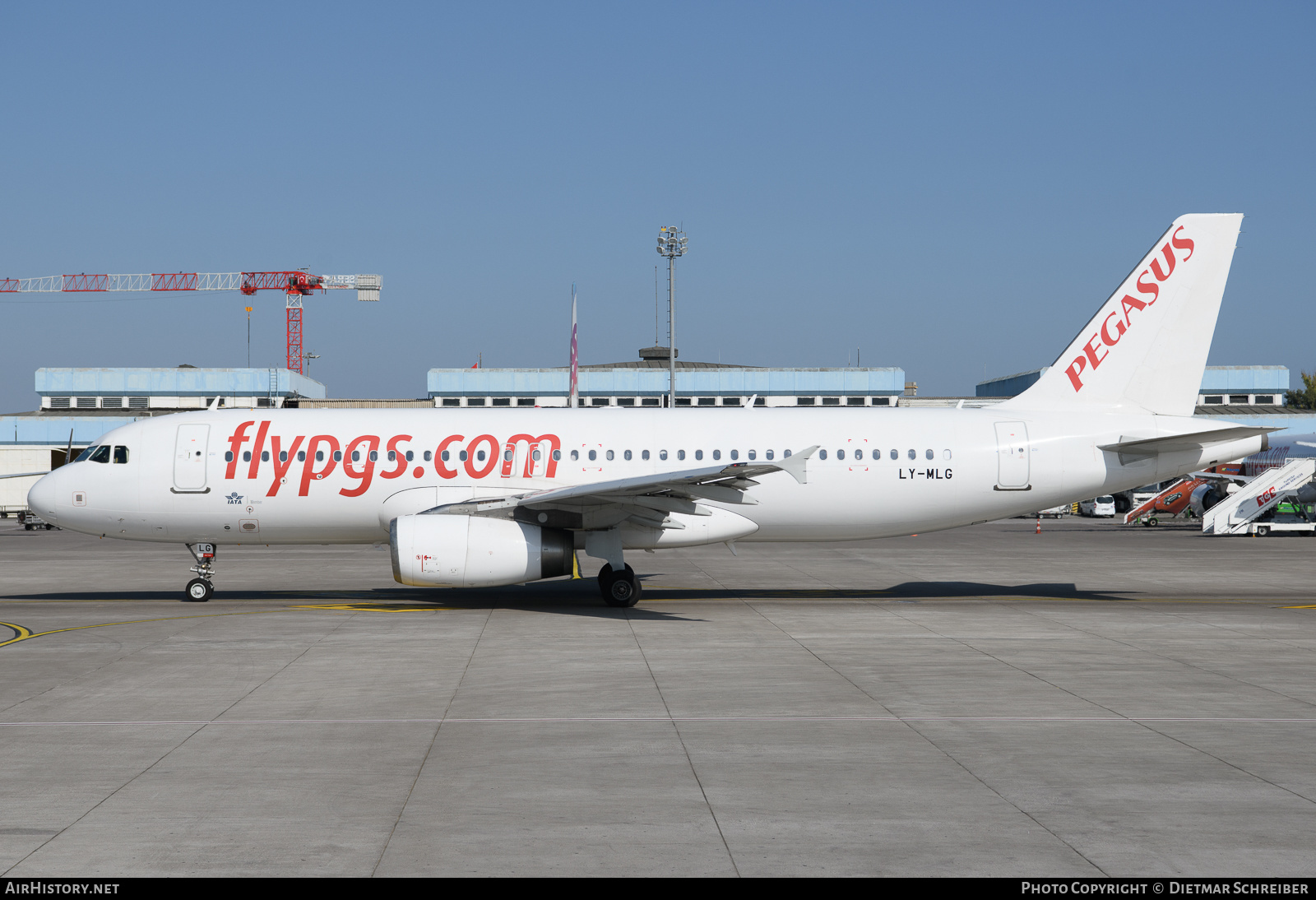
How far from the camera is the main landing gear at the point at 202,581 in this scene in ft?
72.7

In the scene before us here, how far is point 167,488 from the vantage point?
71.9 feet

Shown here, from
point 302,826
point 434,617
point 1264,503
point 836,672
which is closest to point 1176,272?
point 836,672

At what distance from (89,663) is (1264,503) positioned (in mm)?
47884

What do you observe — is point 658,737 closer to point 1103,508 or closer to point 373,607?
point 373,607

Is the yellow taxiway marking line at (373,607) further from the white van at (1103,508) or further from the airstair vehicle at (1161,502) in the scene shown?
the white van at (1103,508)

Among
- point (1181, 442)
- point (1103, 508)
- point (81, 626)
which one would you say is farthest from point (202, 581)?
point (1103, 508)

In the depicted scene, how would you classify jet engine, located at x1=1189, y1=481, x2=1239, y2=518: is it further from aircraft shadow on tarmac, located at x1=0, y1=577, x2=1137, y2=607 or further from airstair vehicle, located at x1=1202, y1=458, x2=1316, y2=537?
aircraft shadow on tarmac, located at x1=0, y1=577, x2=1137, y2=607

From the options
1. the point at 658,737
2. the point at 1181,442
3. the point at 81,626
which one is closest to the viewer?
the point at 658,737

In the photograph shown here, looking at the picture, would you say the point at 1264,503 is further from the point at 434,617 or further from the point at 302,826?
the point at 302,826

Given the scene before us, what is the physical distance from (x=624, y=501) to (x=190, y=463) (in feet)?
31.0

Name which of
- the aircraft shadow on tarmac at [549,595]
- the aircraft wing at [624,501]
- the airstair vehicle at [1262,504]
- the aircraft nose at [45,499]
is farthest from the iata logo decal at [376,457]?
the airstair vehicle at [1262,504]

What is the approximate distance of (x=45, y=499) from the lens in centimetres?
2184

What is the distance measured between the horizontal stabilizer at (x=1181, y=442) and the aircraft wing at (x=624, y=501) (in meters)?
7.28

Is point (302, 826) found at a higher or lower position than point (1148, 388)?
lower
